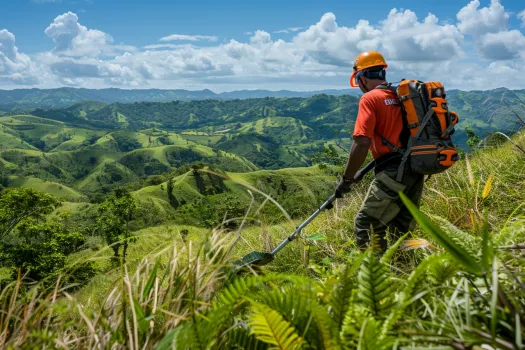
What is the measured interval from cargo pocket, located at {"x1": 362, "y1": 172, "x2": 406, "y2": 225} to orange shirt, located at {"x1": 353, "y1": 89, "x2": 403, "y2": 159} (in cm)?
50

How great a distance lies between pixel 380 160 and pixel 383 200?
648 millimetres

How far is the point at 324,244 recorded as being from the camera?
5.24 meters

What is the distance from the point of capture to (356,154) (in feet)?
17.9

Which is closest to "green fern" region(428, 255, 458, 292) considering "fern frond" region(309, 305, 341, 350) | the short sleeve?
"fern frond" region(309, 305, 341, 350)

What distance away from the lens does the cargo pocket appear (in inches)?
217

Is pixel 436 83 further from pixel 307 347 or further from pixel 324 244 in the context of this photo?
pixel 307 347

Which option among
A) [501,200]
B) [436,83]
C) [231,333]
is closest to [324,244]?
[501,200]

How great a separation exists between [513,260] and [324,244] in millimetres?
3530

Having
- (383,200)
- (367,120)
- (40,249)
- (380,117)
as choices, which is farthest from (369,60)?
(40,249)

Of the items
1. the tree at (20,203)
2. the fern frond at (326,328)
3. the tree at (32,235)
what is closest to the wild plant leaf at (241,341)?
the fern frond at (326,328)

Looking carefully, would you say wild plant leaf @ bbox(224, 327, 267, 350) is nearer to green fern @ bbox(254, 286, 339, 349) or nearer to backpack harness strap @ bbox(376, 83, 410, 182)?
green fern @ bbox(254, 286, 339, 349)

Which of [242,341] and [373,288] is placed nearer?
[373,288]

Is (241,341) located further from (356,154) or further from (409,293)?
(356,154)

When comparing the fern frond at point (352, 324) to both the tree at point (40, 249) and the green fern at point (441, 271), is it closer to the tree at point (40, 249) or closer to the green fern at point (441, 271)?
the green fern at point (441, 271)
